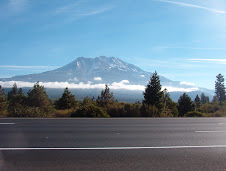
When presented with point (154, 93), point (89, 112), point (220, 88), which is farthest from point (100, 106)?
point (220, 88)

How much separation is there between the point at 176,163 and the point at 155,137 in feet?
10.4

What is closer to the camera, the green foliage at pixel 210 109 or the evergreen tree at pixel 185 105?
the green foliage at pixel 210 109

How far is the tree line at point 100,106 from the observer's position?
18328 mm

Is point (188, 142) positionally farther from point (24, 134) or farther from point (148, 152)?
point (24, 134)

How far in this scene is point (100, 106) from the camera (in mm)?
27969

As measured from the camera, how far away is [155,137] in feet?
29.3

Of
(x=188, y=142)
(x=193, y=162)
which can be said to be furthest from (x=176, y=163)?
(x=188, y=142)

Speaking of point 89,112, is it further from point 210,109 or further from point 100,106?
point 210,109

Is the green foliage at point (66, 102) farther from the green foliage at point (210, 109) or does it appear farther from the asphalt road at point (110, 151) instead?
the asphalt road at point (110, 151)

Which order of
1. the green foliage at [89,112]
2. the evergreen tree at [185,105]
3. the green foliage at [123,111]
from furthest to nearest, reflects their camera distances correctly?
Answer: the evergreen tree at [185,105]
the green foliage at [123,111]
the green foliage at [89,112]

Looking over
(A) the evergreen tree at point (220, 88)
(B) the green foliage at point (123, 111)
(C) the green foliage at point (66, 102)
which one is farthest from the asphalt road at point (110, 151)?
(A) the evergreen tree at point (220, 88)

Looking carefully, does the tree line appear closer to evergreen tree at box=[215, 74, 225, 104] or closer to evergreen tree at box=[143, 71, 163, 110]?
evergreen tree at box=[143, 71, 163, 110]

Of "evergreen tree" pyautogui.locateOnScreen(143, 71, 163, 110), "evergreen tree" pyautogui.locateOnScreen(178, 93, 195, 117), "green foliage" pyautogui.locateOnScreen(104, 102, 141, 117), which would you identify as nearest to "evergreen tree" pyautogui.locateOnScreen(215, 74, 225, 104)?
"evergreen tree" pyautogui.locateOnScreen(178, 93, 195, 117)

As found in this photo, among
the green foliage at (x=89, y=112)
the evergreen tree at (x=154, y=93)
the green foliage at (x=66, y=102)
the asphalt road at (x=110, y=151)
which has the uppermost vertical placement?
the evergreen tree at (x=154, y=93)
